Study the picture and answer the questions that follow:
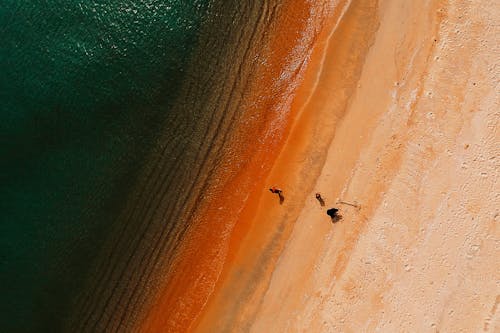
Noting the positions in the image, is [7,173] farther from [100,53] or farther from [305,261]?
[305,261]

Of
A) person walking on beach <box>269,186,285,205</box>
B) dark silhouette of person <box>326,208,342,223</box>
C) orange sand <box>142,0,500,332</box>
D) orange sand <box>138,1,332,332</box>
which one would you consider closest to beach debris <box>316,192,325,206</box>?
orange sand <box>142,0,500,332</box>

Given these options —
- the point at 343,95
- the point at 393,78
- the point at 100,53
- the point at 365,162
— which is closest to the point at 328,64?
the point at 343,95

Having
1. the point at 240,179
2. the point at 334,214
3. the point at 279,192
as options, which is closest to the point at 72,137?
the point at 240,179

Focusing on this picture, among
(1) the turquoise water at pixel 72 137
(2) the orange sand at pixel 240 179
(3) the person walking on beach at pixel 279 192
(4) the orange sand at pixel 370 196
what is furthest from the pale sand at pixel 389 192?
(1) the turquoise water at pixel 72 137

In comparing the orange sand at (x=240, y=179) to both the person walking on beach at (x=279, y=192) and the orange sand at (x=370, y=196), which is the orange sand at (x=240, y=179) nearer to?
the orange sand at (x=370, y=196)

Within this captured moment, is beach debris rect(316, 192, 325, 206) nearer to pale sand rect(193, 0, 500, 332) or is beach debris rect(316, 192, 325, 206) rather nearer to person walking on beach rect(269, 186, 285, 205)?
pale sand rect(193, 0, 500, 332)

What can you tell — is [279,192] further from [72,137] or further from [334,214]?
[72,137]
